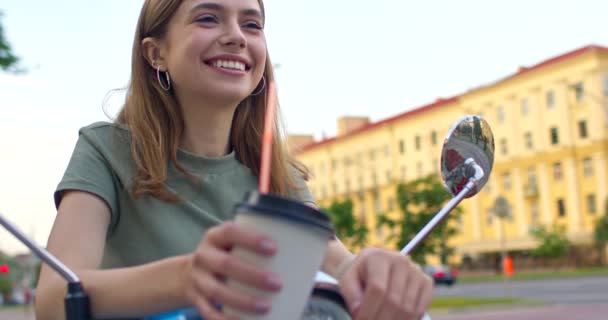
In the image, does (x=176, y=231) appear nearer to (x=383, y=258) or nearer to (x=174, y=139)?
(x=174, y=139)

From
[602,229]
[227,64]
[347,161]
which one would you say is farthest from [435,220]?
[347,161]

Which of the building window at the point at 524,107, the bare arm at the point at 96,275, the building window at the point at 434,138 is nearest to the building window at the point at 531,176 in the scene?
the building window at the point at 524,107

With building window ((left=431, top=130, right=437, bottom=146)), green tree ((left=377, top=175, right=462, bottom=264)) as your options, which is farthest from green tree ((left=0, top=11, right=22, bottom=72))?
building window ((left=431, top=130, right=437, bottom=146))

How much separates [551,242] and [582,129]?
21.3 ft

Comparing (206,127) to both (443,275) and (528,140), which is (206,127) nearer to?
(443,275)

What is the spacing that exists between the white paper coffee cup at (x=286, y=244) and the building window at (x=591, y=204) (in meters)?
41.6

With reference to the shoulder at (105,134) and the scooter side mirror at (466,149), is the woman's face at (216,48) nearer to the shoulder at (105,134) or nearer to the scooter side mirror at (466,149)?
the shoulder at (105,134)

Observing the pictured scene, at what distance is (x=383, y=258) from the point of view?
766 millimetres

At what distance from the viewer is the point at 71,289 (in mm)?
871

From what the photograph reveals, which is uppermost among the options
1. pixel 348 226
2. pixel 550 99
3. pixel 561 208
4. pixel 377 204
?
pixel 550 99

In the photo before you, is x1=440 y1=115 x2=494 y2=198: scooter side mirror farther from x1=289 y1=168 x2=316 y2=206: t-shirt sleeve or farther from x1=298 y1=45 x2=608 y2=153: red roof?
x1=298 y1=45 x2=608 y2=153: red roof

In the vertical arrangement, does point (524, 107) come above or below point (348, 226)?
above

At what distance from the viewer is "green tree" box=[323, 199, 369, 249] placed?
107 feet

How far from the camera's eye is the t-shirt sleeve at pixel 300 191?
1.47 meters
